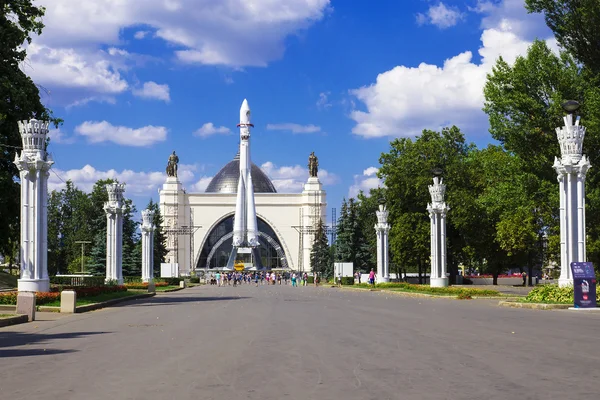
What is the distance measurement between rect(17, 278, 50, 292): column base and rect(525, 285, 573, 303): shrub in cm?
1836

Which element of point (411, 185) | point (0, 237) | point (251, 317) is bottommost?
point (251, 317)

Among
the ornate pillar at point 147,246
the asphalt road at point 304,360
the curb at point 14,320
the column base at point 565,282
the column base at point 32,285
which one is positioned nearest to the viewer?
the asphalt road at point 304,360

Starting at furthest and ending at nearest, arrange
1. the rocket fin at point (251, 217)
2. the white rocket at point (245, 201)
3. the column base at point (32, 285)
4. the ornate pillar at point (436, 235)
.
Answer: the white rocket at point (245, 201)
the rocket fin at point (251, 217)
the ornate pillar at point (436, 235)
the column base at point (32, 285)

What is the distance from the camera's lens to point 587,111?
38.4 meters

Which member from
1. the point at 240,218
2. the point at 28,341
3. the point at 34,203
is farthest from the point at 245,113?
the point at 28,341

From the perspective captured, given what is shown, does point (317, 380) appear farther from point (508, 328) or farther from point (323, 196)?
point (323, 196)

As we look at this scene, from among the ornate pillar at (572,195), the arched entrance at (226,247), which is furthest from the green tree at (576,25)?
the arched entrance at (226,247)

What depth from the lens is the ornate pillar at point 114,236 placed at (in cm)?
4797

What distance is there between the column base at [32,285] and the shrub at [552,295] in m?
18.4

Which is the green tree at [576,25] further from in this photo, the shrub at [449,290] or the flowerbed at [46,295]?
the flowerbed at [46,295]

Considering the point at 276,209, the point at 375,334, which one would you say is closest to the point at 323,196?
the point at 276,209

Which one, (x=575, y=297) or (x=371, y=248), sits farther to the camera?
(x=371, y=248)

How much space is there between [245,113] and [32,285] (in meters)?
111

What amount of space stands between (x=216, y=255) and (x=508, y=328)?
139 metres
